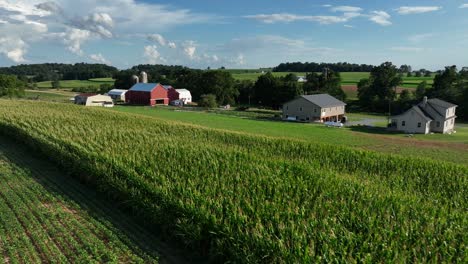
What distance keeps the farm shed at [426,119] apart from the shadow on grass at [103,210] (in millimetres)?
47574

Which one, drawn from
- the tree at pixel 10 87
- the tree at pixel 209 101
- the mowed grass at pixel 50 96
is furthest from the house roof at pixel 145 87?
the tree at pixel 10 87

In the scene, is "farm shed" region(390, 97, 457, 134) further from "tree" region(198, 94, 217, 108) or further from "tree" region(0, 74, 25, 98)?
"tree" region(0, 74, 25, 98)

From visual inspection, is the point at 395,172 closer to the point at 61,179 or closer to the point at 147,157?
the point at 147,157

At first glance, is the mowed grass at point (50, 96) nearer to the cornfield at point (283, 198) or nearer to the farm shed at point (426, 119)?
the cornfield at point (283, 198)

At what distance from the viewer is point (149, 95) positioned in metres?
84.1

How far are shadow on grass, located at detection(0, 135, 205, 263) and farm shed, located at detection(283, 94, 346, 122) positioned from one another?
1955 inches

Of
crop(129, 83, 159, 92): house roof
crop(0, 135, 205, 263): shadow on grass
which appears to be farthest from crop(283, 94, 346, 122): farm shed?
crop(0, 135, 205, 263): shadow on grass

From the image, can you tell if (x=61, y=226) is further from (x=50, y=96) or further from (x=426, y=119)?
(x=50, y=96)

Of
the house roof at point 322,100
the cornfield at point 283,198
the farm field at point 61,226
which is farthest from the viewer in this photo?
the house roof at point 322,100

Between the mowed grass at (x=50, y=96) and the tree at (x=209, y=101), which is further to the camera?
the mowed grass at (x=50, y=96)

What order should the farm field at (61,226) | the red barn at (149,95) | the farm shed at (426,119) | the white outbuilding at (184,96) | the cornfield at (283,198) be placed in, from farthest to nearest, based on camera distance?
the white outbuilding at (184,96), the red barn at (149,95), the farm shed at (426,119), the farm field at (61,226), the cornfield at (283,198)


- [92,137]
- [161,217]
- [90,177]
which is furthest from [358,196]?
[92,137]

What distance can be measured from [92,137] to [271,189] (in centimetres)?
1488

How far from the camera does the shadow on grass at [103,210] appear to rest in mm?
10867
